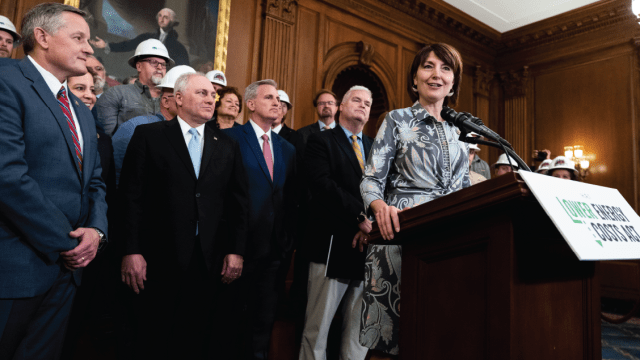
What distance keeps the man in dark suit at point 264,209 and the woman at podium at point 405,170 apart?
1.09 m

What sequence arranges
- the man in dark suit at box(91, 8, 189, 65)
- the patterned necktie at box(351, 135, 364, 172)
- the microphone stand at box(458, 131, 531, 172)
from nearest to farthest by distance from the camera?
1. the microphone stand at box(458, 131, 531, 172)
2. the patterned necktie at box(351, 135, 364, 172)
3. the man in dark suit at box(91, 8, 189, 65)

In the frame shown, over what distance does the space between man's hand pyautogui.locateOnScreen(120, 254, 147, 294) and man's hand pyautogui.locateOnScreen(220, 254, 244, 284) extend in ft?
1.26

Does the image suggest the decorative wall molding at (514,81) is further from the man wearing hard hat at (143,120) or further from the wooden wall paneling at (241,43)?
the man wearing hard hat at (143,120)

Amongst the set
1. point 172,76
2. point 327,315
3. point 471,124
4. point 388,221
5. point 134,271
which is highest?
point 172,76

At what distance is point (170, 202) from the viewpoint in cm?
192

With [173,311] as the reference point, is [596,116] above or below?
above

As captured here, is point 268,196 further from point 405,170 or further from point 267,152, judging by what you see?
point 405,170

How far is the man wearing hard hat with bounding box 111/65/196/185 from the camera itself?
2.32m

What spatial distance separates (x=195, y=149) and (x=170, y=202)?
0.33 m

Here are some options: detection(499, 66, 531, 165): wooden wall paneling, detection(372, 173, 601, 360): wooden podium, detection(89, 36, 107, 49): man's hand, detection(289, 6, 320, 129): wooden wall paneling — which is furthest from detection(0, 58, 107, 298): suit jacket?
detection(499, 66, 531, 165): wooden wall paneling

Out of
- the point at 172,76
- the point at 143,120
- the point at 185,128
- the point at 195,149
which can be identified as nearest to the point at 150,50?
the point at 172,76

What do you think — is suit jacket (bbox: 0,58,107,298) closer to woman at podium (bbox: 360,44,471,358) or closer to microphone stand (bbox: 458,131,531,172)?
woman at podium (bbox: 360,44,471,358)

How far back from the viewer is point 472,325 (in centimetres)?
85

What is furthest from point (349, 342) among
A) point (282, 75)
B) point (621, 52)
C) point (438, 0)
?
point (621, 52)
